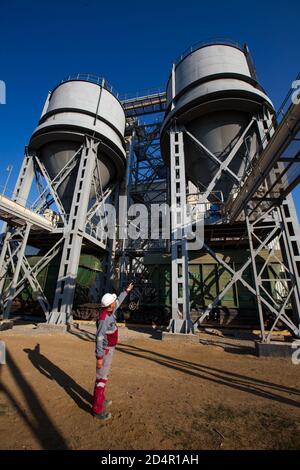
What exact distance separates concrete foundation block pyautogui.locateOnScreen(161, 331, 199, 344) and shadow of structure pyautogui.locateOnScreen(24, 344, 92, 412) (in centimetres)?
441

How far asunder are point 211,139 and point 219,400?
38.8 feet

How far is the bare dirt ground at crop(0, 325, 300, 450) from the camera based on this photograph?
2.55 meters

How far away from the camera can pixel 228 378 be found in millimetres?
4750

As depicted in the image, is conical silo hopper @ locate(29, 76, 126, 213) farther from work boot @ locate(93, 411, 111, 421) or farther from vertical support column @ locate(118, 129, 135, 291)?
work boot @ locate(93, 411, 111, 421)

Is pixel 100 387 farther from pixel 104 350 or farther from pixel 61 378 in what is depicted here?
pixel 61 378

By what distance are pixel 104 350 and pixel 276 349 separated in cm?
582

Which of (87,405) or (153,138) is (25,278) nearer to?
(87,405)

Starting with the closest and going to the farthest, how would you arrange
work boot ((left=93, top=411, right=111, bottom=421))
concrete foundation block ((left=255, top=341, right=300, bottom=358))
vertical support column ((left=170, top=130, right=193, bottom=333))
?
work boot ((left=93, top=411, right=111, bottom=421)), concrete foundation block ((left=255, top=341, right=300, bottom=358)), vertical support column ((left=170, top=130, right=193, bottom=333))

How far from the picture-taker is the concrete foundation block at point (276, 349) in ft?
21.1

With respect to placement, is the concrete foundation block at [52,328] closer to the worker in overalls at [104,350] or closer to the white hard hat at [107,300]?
the worker in overalls at [104,350]

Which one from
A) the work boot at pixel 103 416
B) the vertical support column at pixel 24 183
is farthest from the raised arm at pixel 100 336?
the vertical support column at pixel 24 183

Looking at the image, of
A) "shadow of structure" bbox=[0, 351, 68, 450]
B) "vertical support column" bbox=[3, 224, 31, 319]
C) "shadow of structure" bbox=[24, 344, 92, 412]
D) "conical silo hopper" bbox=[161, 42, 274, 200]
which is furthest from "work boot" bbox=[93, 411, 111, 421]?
"conical silo hopper" bbox=[161, 42, 274, 200]

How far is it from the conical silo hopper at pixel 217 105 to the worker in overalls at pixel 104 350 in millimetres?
11115

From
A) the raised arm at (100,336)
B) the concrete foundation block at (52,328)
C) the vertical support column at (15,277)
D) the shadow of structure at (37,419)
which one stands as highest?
the vertical support column at (15,277)
